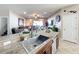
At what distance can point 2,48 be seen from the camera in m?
1.48

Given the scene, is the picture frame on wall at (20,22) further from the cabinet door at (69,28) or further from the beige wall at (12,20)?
the cabinet door at (69,28)

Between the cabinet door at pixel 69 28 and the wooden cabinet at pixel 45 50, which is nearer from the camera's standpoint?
the wooden cabinet at pixel 45 50

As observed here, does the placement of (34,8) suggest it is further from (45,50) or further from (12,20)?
(45,50)

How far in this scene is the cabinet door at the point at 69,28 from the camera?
2.18 metres

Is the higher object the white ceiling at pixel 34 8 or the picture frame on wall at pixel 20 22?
the white ceiling at pixel 34 8

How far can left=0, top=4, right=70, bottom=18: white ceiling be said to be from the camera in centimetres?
166

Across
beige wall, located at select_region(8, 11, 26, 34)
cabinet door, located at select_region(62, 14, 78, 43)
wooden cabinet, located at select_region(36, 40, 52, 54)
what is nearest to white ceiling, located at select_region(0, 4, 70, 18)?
beige wall, located at select_region(8, 11, 26, 34)

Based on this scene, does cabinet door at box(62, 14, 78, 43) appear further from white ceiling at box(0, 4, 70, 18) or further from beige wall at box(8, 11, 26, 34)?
beige wall at box(8, 11, 26, 34)

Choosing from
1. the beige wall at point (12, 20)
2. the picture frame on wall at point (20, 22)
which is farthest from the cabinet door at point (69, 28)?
the beige wall at point (12, 20)

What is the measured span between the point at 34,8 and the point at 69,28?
3.85 feet

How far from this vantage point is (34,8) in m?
1.76

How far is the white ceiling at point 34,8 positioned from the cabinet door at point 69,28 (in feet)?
1.35

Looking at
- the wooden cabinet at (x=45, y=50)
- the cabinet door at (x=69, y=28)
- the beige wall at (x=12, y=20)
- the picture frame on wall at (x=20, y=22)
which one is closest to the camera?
the wooden cabinet at (x=45, y=50)
